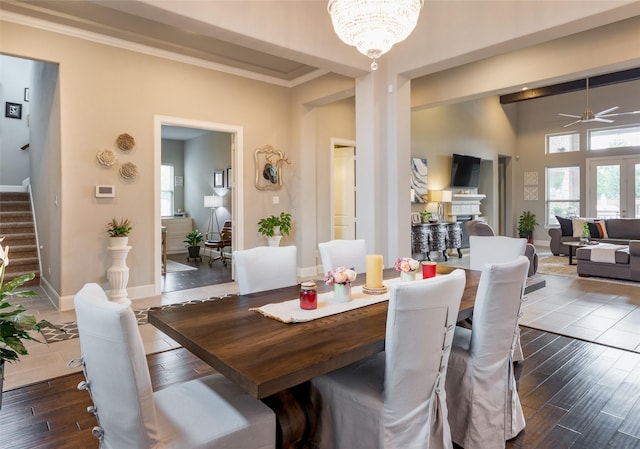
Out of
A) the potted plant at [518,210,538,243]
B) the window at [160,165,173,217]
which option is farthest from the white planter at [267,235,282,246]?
the potted plant at [518,210,538,243]

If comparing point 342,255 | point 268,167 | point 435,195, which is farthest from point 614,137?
point 342,255

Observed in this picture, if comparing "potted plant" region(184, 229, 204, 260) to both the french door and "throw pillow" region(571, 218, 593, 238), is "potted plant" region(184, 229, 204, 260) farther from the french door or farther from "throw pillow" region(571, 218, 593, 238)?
the french door

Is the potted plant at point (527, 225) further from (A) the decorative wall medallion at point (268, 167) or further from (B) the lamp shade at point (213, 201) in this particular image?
(B) the lamp shade at point (213, 201)

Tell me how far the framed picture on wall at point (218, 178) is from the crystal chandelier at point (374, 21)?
612cm

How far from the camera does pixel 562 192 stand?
35.7ft

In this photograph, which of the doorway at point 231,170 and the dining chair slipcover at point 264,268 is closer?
the dining chair slipcover at point 264,268

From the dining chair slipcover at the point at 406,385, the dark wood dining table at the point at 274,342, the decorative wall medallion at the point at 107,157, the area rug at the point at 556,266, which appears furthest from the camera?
the area rug at the point at 556,266

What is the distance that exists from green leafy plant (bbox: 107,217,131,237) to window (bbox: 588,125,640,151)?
11.2 meters

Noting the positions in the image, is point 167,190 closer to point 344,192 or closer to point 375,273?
point 344,192

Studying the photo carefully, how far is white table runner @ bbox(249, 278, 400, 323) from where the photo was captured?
1.76m

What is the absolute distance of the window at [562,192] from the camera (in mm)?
10586

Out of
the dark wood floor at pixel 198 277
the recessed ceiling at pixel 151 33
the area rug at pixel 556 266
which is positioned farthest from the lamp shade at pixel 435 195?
the dark wood floor at pixel 198 277

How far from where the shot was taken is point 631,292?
17.0ft

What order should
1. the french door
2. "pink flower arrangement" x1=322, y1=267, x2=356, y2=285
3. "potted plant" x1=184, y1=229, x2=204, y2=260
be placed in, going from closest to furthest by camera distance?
1. "pink flower arrangement" x1=322, y1=267, x2=356, y2=285
2. "potted plant" x1=184, y1=229, x2=204, y2=260
3. the french door
